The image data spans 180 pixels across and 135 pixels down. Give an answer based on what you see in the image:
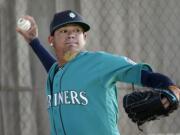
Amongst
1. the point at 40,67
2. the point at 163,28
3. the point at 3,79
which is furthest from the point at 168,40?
the point at 3,79

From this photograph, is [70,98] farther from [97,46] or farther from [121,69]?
[97,46]

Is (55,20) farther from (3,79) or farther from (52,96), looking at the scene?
(3,79)

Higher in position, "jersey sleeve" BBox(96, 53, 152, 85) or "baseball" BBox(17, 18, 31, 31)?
"baseball" BBox(17, 18, 31, 31)

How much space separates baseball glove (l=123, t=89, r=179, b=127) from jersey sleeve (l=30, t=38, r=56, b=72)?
3.20 feet

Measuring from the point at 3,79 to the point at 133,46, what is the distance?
2.95 ft

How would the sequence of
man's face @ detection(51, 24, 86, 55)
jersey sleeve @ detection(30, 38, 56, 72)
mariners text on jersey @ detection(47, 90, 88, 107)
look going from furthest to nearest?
1. jersey sleeve @ detection(30, 38, 56, 72)
2. man's face @ detection(51, 24, 86, 55)
3. mariners text on jersey @ detection(47, 90, 88, 107)

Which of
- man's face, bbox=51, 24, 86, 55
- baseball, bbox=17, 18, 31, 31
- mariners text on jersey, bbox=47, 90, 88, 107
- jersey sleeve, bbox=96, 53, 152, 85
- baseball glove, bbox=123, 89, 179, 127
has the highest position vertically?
baseball, bbox=17, 18, 31, 31

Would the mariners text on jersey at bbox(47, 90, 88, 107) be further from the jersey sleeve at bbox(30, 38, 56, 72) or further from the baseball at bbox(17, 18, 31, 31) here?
the baseball at bbox(17, 18, 31, 31)

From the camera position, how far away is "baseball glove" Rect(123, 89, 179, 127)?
6.53ft

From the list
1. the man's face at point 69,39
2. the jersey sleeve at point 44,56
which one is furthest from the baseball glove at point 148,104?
the jersey sleeve at point 44,56

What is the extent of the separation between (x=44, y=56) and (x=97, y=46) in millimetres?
785

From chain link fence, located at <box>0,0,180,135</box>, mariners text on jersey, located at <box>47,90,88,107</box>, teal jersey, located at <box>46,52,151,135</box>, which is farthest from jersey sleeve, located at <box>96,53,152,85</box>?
chain link fence, located at <box>0,0,180,135</box>

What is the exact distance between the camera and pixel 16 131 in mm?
3639

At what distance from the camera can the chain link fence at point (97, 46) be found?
3.64 metres
